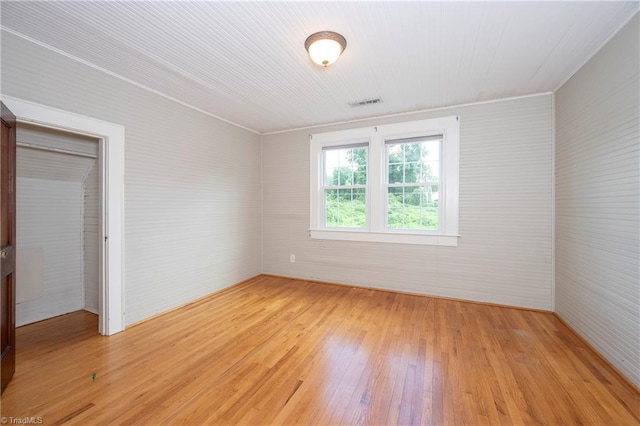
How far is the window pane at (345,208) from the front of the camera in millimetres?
4281

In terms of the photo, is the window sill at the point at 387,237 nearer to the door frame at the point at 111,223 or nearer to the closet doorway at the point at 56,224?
the door frame at the point at 111,223

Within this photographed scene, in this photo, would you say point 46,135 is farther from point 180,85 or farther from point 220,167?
point 220,167

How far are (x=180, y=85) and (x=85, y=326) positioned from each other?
287 centimetres

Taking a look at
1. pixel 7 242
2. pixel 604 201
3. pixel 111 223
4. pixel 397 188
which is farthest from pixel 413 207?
pixel 7 242

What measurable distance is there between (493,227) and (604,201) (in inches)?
47.9

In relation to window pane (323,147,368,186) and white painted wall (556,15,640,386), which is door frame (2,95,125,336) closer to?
window pane (323,147,368,186)

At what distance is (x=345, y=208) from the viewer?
4.41 meters

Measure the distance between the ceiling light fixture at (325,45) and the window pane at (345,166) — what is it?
215cm

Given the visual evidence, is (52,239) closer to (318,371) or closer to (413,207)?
(318,371)

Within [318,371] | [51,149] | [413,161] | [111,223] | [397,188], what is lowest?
[318,371]

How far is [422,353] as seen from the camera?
2336mm

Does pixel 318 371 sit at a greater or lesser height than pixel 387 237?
lesser

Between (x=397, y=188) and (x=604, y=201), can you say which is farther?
(x=397, y=188)

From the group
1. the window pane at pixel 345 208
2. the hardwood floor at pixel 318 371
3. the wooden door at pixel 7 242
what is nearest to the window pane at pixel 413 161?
the window pane at pixel 345 208
